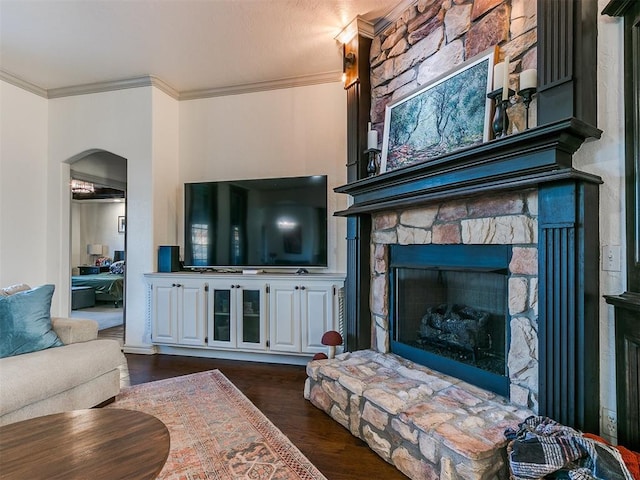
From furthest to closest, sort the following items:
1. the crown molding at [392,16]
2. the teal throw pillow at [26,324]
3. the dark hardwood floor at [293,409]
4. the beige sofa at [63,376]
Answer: the crown molding at [392,16] < the teal throw pillow at [26,324] < the beige sofa at [63,376] < the dark hardwood floor at [293,409]

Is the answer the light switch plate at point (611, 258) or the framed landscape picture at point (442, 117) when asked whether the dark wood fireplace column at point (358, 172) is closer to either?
the framed landscape picture at point (442, 117)

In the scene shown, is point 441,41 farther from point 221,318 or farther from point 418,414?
point 221,318

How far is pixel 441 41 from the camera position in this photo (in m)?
2.49

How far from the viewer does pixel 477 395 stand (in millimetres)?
2039

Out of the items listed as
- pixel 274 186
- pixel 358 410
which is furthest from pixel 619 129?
pixel 274 186

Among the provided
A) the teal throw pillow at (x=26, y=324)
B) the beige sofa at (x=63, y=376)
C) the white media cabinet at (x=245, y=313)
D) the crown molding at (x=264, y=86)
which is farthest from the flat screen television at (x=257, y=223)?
the teal throw pillow at (x=26, y=324)

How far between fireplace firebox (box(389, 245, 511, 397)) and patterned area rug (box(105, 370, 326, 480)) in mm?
1102

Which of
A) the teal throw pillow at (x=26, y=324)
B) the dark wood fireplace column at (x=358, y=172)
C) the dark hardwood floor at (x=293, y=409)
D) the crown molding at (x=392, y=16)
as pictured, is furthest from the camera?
the dark wood fireplace column at (x=358, y=172)

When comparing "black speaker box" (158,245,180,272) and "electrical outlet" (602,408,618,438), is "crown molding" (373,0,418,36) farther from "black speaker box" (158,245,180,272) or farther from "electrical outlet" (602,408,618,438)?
"black speaker box" (158,245,180,272)

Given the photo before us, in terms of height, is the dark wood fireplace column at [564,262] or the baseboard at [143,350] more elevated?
the dark wood fireplace column at [564,262]

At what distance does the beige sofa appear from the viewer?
200cm

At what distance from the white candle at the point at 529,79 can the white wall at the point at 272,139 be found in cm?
219

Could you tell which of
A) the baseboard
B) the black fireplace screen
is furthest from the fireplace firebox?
the baseboard

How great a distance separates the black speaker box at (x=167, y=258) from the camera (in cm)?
402
